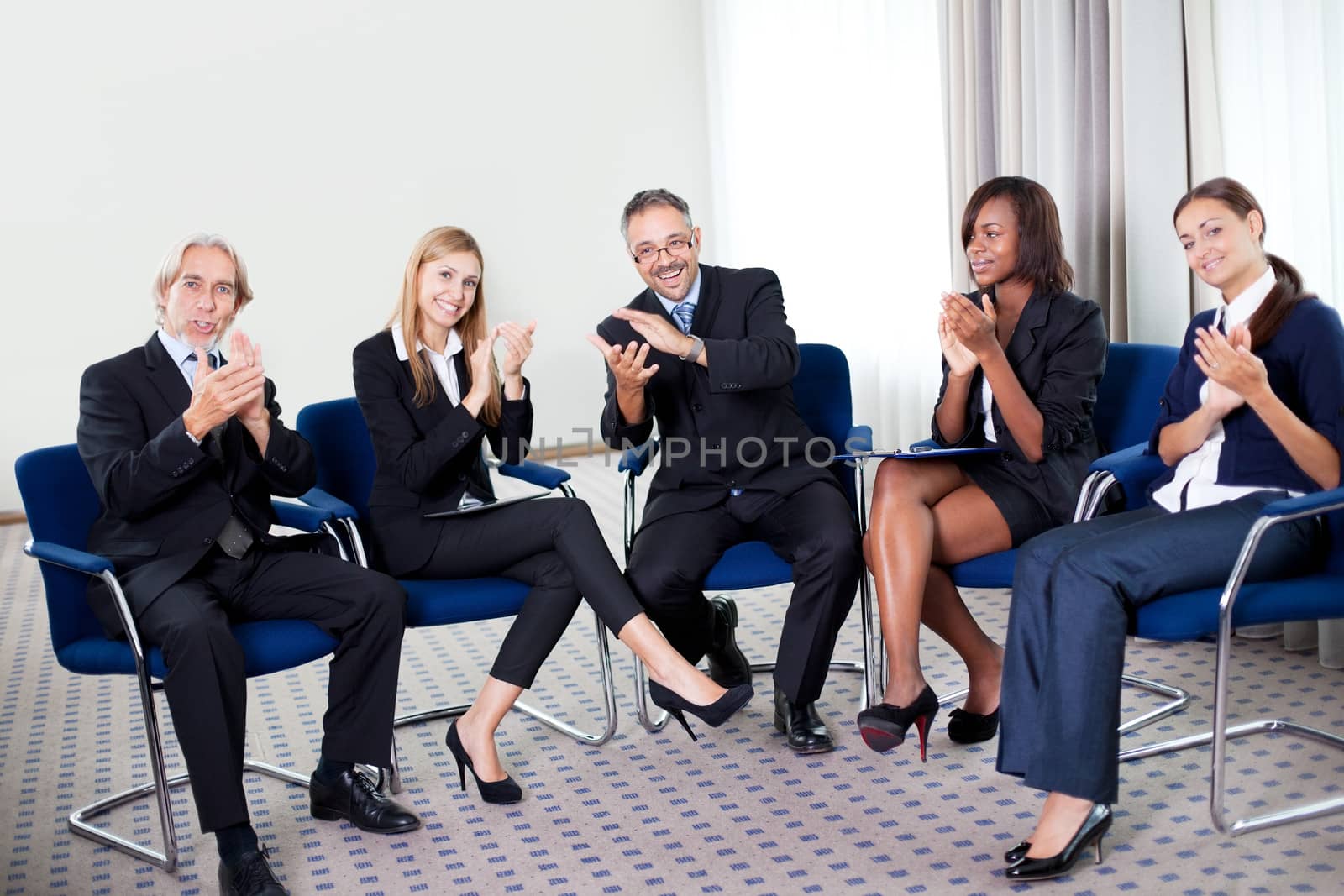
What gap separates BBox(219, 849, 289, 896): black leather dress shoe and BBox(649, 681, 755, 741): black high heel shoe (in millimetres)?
A: 830

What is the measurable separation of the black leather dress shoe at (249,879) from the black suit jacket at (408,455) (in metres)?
0.74

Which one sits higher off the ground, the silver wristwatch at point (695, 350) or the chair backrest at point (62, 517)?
the silver wristwatch at point (695, 350)

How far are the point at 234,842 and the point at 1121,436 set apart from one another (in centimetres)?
212

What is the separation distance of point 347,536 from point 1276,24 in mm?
2621

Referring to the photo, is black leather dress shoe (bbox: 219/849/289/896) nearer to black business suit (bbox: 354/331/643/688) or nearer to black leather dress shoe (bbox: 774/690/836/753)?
black business suit (bbox: 354/331/643/688)

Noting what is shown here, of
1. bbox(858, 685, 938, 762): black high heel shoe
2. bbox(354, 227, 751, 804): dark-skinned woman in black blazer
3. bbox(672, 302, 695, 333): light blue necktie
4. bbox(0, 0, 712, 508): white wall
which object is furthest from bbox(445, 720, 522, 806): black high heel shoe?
bbox(0, 0, 712, 508): white wall

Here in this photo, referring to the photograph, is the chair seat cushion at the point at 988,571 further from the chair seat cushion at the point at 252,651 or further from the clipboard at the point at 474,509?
the chair seat cushion at the point at 252,651

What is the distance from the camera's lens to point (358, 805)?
257 centimetres

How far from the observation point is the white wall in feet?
20.2

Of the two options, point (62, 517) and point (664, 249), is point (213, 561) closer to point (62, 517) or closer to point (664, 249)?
point (62, 517)

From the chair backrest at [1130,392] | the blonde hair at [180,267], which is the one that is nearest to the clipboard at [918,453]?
the chair backrest at [1130,392]

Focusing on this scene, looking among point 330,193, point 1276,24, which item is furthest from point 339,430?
point 330,193

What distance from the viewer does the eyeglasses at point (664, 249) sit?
3.00 meters

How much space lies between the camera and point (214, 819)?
90.8 inches
